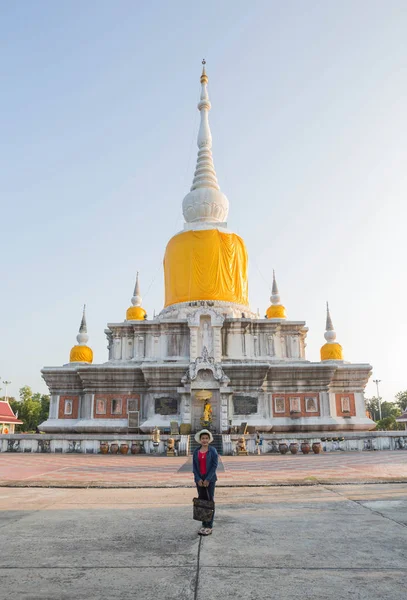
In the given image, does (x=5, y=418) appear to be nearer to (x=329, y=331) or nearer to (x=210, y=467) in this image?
(x=329, y=331)

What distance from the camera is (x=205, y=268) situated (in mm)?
39312

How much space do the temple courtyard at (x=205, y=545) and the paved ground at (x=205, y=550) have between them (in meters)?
0.01

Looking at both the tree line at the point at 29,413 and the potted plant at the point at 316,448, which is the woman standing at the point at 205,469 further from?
the tree line at the point at 29,413

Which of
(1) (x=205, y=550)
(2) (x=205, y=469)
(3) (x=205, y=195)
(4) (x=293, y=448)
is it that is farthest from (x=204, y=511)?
(3) (x=205, y=195)

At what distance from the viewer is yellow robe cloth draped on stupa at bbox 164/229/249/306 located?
38875mm

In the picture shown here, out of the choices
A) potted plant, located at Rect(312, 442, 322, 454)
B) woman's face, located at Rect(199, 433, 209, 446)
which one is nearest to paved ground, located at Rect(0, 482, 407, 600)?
woman's face, located at Rect(199, 433, 209, 446)

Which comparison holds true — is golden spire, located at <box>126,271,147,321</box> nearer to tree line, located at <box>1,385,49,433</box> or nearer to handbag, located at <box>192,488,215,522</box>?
handbag, located at <box>192,488,215,522</box>

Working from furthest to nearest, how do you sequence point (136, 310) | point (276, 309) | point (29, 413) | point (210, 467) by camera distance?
point (29, 413) → point (136, 310) → point (276, 309) → point (210, 467)

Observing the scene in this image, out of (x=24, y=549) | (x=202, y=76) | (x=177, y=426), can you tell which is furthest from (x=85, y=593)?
(x=202, y=76)

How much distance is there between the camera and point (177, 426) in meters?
28.4

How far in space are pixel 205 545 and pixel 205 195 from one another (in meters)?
38.6

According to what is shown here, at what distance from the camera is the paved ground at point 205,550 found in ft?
12.8

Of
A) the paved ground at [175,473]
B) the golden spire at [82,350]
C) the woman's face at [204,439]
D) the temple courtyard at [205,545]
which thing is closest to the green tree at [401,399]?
the golden spire at [82,350]

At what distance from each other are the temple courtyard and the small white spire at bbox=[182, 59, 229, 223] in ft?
110
